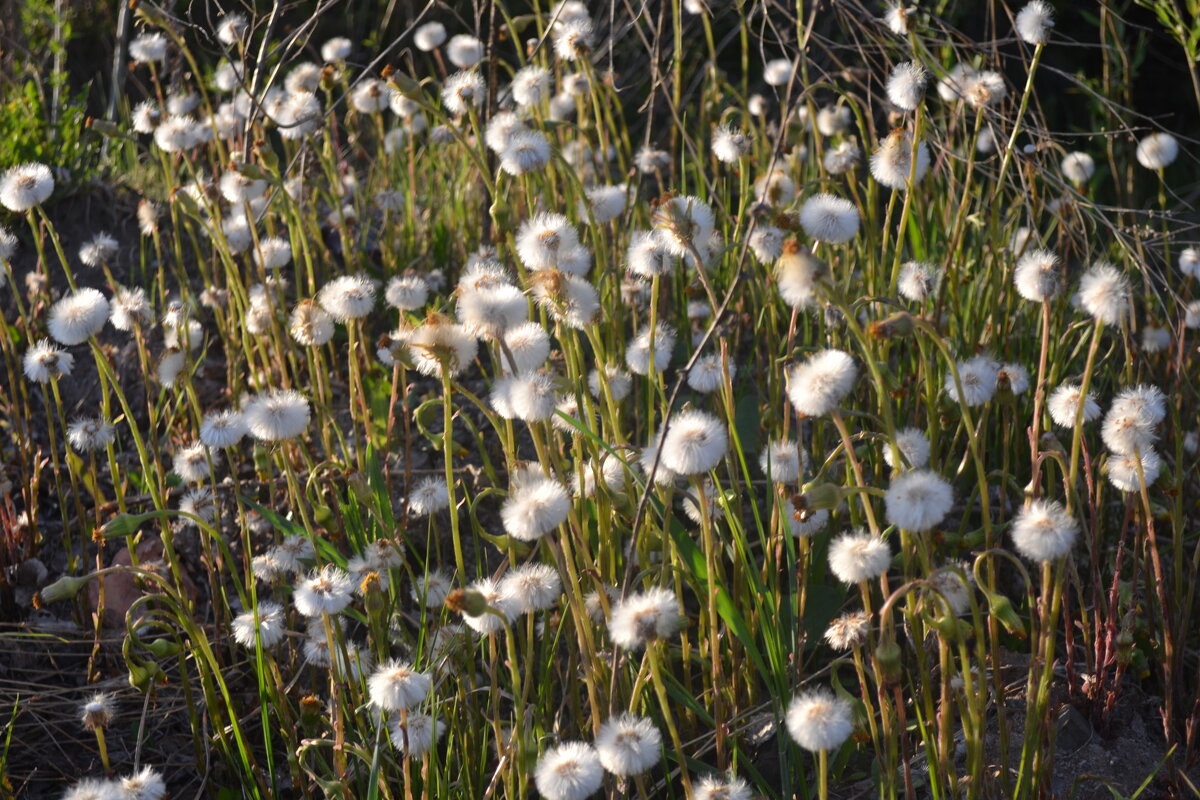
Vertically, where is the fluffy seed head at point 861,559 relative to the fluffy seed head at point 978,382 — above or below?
above

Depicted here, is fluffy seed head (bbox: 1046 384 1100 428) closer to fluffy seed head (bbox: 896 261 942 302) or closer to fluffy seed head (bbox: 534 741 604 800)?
fluffy seed head (bbox: 896 261 942 302)

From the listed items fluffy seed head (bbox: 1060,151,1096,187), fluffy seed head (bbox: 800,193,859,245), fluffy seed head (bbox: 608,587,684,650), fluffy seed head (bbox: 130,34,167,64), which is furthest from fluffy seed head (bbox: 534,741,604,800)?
fluffy seed head (bbox: 130,34,167,64)

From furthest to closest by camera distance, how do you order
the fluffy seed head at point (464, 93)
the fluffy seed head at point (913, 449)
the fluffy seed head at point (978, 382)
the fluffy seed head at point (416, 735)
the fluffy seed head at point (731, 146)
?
the fluffy seed head at point (731, 146) → the fluffy seed head at point (464, 93) → the fluffy seed head at point (978, 382) → the fluffy seed head at point (913, 449) → the fluffy seed head at point (416, 735)

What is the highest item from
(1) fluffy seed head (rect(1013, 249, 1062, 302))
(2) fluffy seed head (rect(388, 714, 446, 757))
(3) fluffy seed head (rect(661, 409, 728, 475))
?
(1) fluffy seed head (rect(1013, 249, 1062, 302))

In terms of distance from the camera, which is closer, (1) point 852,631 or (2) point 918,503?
(2) point 918,503

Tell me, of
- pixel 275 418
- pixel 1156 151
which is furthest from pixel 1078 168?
pixel 275 418

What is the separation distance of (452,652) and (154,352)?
1507mm

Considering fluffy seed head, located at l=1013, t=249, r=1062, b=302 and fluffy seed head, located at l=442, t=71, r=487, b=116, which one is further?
fluffy seed head, located at l=442, t=71, r=487, b=116

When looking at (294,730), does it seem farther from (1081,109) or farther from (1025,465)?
(1081,109)

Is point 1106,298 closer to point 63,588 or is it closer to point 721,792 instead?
point 721,792

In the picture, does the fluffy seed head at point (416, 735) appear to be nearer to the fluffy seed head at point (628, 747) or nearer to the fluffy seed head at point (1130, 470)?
the fluffy seed head at point (628, 747)

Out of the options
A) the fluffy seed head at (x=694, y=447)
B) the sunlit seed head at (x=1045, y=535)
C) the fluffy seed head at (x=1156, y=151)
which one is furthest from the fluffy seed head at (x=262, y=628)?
the fluffy seed head at (x=1156, y=151)

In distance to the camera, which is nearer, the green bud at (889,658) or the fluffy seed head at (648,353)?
the green bud at (889,658)

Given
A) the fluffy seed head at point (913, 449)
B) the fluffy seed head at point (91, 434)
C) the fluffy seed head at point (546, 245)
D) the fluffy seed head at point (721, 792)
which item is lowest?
the fluffy seed head at point (91, 434)
